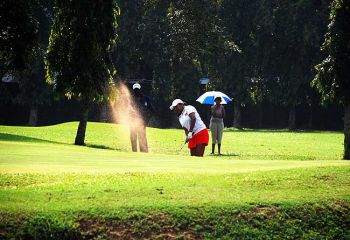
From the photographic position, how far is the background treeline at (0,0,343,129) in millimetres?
46062

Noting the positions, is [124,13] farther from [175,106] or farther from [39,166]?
[39,166]

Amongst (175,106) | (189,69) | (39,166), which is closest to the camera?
(39,166)

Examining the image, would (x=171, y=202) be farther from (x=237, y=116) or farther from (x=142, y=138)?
(x=237, y=116)

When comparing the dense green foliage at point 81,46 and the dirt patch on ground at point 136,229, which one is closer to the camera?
the dirt patch on ground at point 136,229

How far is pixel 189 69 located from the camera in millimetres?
50594

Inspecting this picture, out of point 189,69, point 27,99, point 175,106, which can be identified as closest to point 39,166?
point 175,106

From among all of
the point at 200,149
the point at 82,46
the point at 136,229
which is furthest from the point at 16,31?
the point at 136,229

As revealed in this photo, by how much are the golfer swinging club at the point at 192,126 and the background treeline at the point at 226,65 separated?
24.9 m

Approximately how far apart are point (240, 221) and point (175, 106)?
366 inches

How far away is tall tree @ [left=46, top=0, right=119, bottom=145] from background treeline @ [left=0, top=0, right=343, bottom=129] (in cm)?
2479

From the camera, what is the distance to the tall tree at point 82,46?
16312 millimetres

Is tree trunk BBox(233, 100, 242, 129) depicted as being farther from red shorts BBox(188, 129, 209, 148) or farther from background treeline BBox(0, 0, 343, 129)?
red shorts BBox(188, 129, 209, 148)

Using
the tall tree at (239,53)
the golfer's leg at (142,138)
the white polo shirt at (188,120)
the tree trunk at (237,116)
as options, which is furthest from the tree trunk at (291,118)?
the white polo shirt at (188,120)

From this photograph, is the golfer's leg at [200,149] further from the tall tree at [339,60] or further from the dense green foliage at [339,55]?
the dense green foliage at [339,55]
